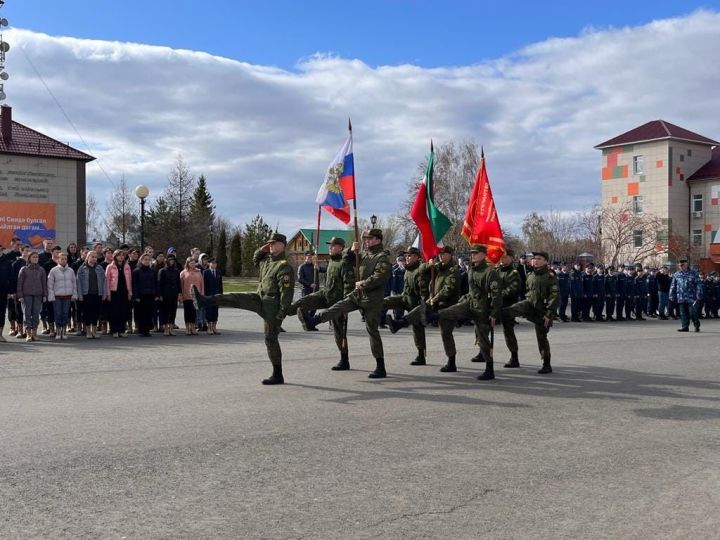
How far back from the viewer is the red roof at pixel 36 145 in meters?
38.4

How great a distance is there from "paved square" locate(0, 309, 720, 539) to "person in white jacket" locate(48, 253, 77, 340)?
13.4 ft

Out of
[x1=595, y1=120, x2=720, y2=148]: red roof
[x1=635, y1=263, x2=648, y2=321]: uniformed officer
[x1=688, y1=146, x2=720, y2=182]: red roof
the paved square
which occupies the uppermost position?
[x1=595, y1=120, x2=720, y2=148]: red roof

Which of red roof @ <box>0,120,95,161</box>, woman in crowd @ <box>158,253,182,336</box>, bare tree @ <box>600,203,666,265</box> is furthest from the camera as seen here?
bare tree @ <box>600,203,666,265</box>

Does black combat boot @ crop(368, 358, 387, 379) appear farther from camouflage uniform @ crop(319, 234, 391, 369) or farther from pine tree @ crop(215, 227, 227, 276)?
pine tree @ crop(215, 227, 227, 276)

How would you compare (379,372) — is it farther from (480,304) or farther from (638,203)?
(638,203)

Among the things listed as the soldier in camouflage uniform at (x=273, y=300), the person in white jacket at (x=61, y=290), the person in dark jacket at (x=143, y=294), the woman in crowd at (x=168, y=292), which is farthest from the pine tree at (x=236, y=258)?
the soldier in camouflage uniform at (x=273, y=300)

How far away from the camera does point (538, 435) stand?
24.9 ft

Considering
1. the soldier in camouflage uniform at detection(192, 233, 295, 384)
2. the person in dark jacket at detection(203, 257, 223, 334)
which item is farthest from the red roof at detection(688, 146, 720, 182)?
the soldier in camouflage uniform at detection(192, 233, 295, 384)

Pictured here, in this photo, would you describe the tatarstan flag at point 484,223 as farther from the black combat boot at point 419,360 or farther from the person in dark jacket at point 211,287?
the person in dark jacket at point 211,287

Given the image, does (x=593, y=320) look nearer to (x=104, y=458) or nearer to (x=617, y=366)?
(x=617, y=366)

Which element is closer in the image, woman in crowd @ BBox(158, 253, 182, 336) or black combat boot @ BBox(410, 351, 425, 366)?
black combat boot @ BBox(410, 351, 425, 366)

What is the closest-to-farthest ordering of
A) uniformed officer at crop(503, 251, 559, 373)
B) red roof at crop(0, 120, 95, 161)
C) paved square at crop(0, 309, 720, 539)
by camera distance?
paved square at crop(0, 309, 720, 539) < uniformed officer at crop(503, 251, 559, 373) < red roof at crop(0, 120, 95, 161)

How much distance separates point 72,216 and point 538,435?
3638 centimetres

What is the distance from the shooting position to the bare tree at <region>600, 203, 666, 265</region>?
→ 63219 millimetres
